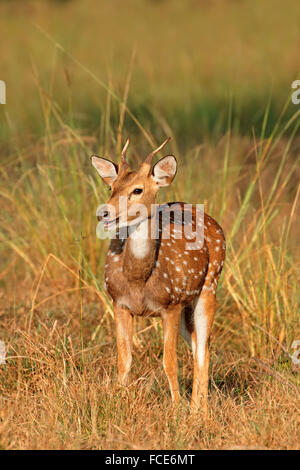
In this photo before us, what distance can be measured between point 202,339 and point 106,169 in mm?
1390

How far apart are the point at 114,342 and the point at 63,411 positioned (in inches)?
57.9

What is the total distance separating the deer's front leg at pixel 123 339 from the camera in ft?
17.5

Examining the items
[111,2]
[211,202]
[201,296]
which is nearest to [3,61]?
[111,2]

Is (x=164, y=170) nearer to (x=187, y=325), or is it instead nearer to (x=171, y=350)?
(x=171, y=350)

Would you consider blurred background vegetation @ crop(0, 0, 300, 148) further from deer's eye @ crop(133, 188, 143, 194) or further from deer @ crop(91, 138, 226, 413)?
deer's eye @ crop(133, 188, 143, 194)

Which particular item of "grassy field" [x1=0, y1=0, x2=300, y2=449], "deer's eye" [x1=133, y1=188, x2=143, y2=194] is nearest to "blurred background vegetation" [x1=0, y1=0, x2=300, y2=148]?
"grassy field" [x1=0, y1=0, x2=300, y2=449]

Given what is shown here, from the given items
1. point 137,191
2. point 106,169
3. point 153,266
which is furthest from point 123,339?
point 106,169

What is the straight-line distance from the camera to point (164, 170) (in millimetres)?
5129

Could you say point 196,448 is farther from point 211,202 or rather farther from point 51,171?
point 51,171

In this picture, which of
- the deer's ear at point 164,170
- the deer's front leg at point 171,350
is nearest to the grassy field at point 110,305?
the deer's front leg at point 171,350

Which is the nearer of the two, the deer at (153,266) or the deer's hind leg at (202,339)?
the deer at (153,266)

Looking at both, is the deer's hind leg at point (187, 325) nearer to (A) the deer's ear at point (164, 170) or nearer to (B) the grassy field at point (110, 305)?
(B) the grassy field at point (110, 305)

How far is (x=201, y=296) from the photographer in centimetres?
583

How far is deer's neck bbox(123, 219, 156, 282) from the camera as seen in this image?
16.9ft
